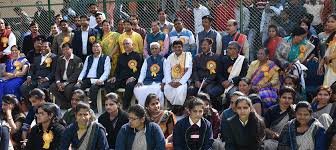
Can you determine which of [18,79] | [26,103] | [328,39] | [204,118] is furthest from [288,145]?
[18,79]

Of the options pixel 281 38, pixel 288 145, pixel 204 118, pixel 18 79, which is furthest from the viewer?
pixel 18 79

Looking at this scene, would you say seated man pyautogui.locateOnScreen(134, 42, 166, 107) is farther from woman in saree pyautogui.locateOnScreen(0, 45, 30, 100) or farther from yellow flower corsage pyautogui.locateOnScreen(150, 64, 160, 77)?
woman in saree pyautogui.locateOnScreen(0, 45, 30, 100)

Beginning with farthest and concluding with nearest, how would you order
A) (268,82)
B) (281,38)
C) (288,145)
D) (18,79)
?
(18,79), (281,38), (268,82), (288,145)

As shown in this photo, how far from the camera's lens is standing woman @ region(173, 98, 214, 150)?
8078mm

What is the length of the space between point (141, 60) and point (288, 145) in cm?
448

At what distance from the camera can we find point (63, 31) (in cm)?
1282

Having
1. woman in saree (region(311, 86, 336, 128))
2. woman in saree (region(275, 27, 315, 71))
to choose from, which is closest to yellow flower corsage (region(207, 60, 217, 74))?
woman in saree (region(275, 27, 315, 71))

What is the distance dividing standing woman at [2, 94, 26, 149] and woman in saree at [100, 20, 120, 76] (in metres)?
2.74

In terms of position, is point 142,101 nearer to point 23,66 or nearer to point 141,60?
point 141,60

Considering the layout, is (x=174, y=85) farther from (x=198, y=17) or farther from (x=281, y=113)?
(x=198, y=17)

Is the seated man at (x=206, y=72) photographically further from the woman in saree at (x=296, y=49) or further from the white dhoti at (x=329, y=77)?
the white dhoti at (x=329, y=77)

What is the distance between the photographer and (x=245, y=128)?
779 cm

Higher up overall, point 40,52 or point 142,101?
point 40,52

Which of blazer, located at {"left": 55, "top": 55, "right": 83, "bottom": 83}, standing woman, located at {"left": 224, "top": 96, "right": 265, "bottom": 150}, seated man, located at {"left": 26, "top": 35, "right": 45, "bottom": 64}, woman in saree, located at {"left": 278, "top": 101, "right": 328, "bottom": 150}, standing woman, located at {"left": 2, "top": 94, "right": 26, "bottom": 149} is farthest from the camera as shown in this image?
seated man, located at {"left": 26, "top": 35, "right": 45, "bottom": 64}
